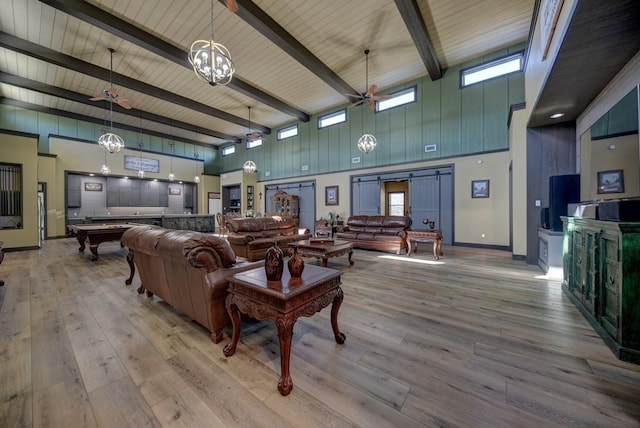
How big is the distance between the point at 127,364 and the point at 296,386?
1275 mm

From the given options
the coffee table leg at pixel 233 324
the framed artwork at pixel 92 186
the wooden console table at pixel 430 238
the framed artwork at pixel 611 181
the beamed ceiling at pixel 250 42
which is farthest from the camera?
the framed artwork at pixel 92 186

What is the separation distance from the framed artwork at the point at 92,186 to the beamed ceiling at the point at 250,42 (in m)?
3.02

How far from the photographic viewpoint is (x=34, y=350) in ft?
6.21

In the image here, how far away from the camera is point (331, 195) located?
9.38 m

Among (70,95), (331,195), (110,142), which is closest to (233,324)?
(110,142)

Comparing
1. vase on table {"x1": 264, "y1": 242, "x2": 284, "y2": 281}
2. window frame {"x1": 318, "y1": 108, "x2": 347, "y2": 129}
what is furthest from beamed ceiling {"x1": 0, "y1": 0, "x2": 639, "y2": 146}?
vase on table {"x1": 264, "y1": 242, "x2": 284, "y2": 281}

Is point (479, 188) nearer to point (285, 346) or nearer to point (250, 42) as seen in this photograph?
point (250, 42)

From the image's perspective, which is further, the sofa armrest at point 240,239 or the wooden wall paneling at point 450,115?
the wooden wall paneling at point 450,115

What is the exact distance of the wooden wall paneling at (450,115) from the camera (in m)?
6.62

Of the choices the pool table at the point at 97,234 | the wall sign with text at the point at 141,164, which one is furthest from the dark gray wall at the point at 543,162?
the wall sign with text at the point at 141,164

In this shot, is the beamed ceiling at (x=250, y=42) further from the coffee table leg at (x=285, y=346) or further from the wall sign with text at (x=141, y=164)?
the coffee table leg at (x=285, y=346)

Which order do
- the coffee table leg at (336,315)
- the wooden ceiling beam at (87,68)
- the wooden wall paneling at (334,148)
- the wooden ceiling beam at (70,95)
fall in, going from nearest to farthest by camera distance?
1. the coffee table leg at (336,315)
2. the wooden ceiling beam at (87,68)
3. the wooden ceiling beam at (70,95)
4. the wooden wall paneling at (334,148)

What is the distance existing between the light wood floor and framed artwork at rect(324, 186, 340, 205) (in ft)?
21.1

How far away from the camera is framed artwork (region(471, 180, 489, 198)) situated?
6.31m
